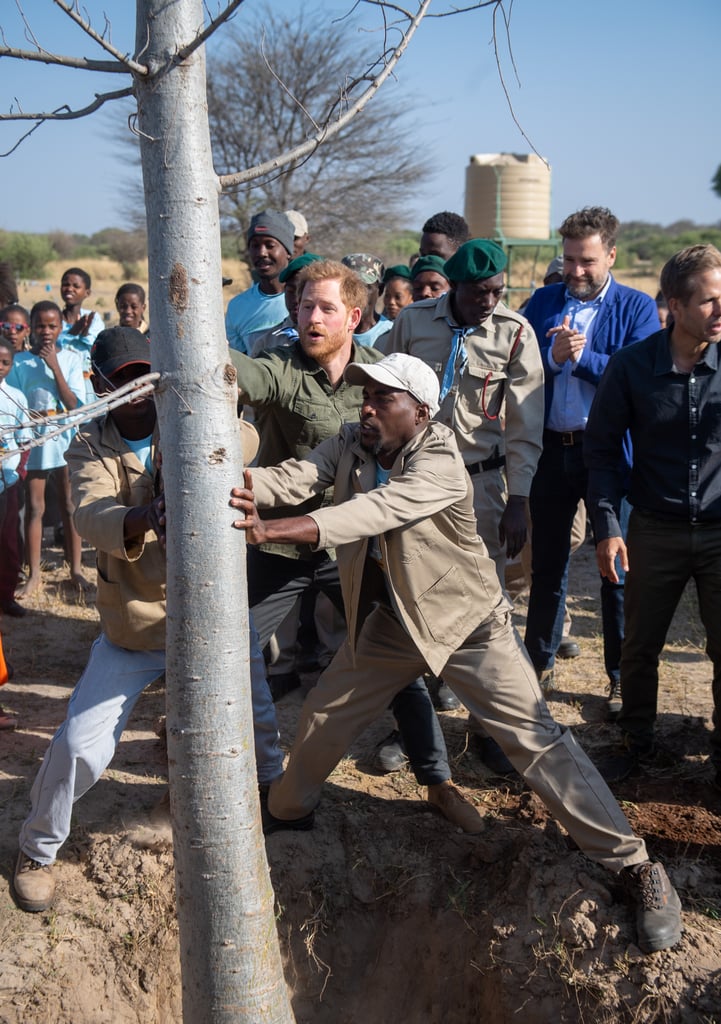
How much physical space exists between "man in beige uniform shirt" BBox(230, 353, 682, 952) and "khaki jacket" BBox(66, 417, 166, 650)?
509 mm

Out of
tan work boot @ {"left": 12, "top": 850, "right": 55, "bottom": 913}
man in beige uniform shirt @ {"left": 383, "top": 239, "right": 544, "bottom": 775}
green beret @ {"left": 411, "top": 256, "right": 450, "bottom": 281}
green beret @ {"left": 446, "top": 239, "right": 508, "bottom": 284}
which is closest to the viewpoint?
tan work boot @ {"left": 12, "top": 850, "right": 55, "bottom": 913}

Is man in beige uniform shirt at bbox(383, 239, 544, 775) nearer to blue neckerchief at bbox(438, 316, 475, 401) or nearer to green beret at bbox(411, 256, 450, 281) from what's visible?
blue neckerchief at bbox(438, 316, 475, 401)

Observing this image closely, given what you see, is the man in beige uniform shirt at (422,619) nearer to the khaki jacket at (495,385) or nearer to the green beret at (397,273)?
the khaki jacket at (495,385)

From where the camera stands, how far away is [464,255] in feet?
13.5

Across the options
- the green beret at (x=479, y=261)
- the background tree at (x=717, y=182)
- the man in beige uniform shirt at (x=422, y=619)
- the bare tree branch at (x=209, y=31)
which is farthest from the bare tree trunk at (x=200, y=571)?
the background tree at (x=717, y=182)

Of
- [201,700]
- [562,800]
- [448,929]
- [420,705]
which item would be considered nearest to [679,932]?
[562,800]

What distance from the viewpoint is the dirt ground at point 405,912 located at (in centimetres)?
324

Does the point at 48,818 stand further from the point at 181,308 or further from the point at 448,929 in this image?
the point at 181,308

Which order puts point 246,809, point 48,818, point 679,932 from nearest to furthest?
point 246,809 → point 679,932 → point 48,818

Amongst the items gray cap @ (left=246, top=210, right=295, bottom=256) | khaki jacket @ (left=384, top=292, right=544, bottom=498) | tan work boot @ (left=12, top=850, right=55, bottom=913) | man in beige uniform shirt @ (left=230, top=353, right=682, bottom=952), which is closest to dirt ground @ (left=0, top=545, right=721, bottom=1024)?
tan work boot @ (left=12, top=850, right=55, bottom=913)

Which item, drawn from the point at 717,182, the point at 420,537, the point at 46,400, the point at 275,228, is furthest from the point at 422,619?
the point at 717,182

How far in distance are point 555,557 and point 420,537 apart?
181 centimetres

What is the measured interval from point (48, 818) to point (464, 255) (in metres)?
2.82

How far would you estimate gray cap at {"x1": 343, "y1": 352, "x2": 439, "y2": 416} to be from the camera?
326cm
